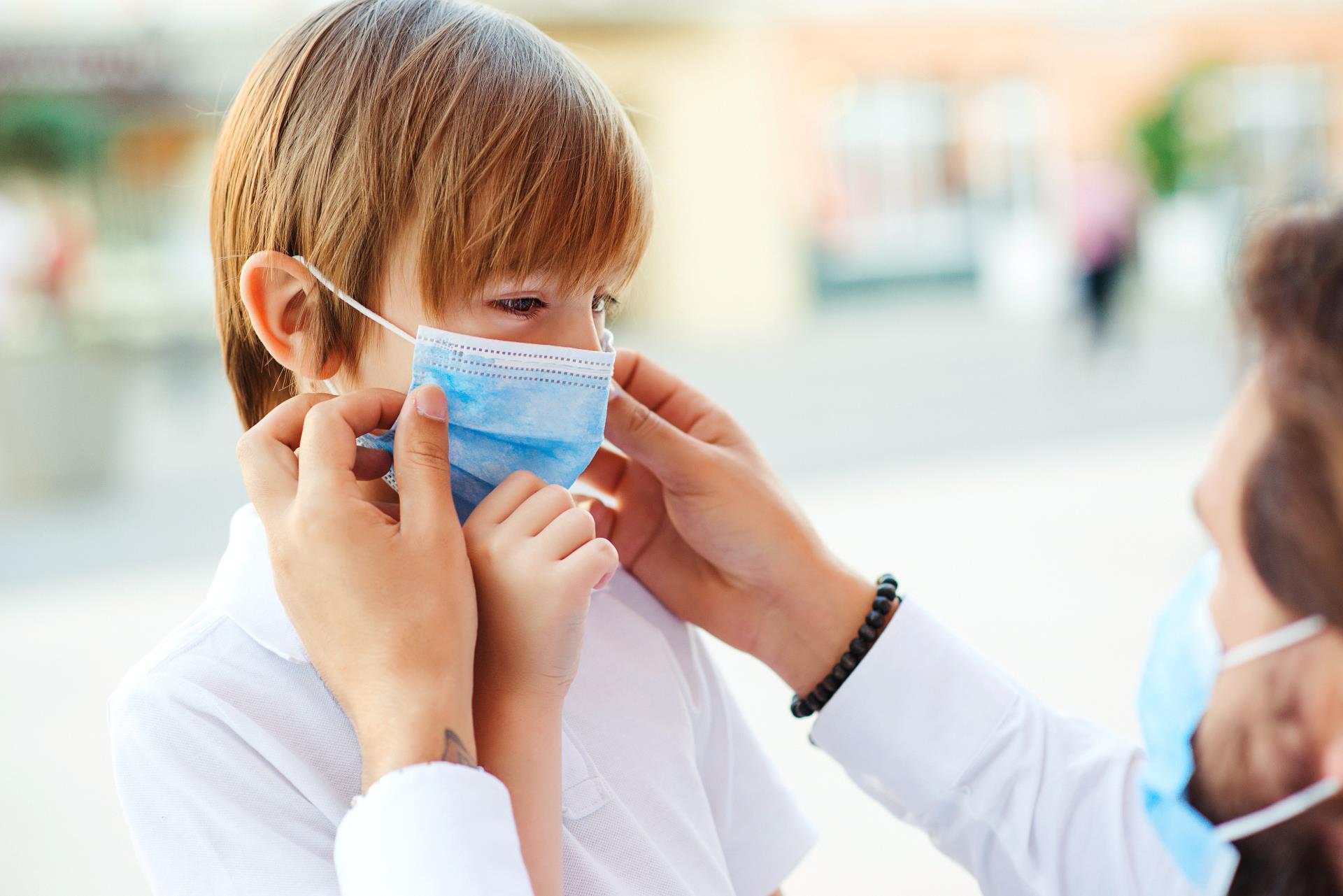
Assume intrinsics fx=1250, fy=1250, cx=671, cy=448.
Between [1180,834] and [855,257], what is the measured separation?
1563 cm

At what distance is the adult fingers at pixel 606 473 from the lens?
5.06ft

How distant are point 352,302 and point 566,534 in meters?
0.34

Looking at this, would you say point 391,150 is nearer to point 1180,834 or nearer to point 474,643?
point 474,643

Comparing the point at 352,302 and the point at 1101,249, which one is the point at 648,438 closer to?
the point at 352,302

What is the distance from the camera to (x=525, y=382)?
1189mm

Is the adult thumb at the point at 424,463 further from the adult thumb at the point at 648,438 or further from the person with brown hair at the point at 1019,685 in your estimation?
the adult thumb at the point at 648,438

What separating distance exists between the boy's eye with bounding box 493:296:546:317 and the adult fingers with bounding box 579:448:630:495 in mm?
344

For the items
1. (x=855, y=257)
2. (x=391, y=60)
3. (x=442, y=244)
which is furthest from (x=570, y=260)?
(x=855, y=257)

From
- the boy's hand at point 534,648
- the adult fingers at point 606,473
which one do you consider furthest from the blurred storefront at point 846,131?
the boy's hand at point 534,648

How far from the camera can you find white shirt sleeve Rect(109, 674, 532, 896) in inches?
35.7

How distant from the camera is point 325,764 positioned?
1045 mm

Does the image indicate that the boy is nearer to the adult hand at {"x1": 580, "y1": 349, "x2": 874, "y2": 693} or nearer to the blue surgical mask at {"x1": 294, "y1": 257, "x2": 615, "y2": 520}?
the blue surgical mask at {"x1": 294, "y1": 257, "x2": 615, "y2": 520}

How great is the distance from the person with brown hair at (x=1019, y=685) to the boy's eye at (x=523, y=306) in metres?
0.19

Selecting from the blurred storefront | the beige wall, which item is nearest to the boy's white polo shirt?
the blurred storefront
